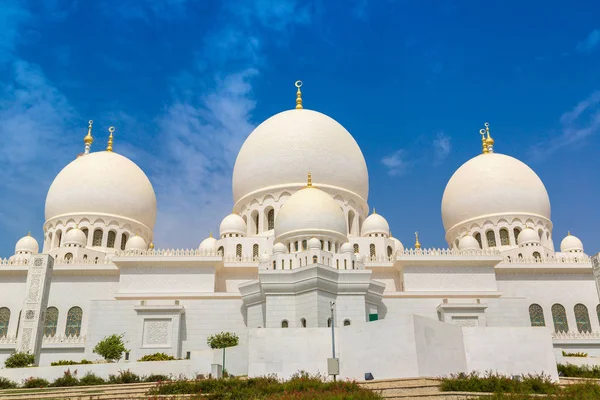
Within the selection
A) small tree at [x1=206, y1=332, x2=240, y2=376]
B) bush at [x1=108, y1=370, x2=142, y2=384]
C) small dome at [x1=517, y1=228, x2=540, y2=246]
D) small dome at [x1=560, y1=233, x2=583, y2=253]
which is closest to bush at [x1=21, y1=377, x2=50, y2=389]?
bush at [x1=108, y1=370, x2=142, y2=384]

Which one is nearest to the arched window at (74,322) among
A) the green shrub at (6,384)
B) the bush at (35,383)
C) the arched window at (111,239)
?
the arched window at (111,239)

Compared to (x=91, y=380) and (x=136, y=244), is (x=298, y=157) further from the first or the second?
(x=91, y=380)

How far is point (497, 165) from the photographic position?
36156 millimetres

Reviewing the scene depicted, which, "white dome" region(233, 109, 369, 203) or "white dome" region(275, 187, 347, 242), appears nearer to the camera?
"white dome" region(275, 187, 347, 242)

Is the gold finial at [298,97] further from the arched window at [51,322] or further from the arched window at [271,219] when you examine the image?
the arched window at [51,322]

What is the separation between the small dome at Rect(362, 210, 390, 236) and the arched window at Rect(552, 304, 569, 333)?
9.34 m

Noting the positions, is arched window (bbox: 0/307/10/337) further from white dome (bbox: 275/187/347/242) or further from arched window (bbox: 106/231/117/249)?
white dome (bbox: 275/187/347/242)

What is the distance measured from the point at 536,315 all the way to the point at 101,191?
83.8 ft

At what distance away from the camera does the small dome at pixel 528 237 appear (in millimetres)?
32344

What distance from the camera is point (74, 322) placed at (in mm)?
28266

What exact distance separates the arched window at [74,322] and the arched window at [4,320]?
3.26 m

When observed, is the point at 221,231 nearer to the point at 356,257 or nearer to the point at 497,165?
the point at 356,257

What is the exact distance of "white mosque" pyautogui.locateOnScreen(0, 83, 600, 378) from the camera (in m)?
17.1

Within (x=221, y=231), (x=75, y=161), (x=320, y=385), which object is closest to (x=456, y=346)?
(x=320, y=385)
